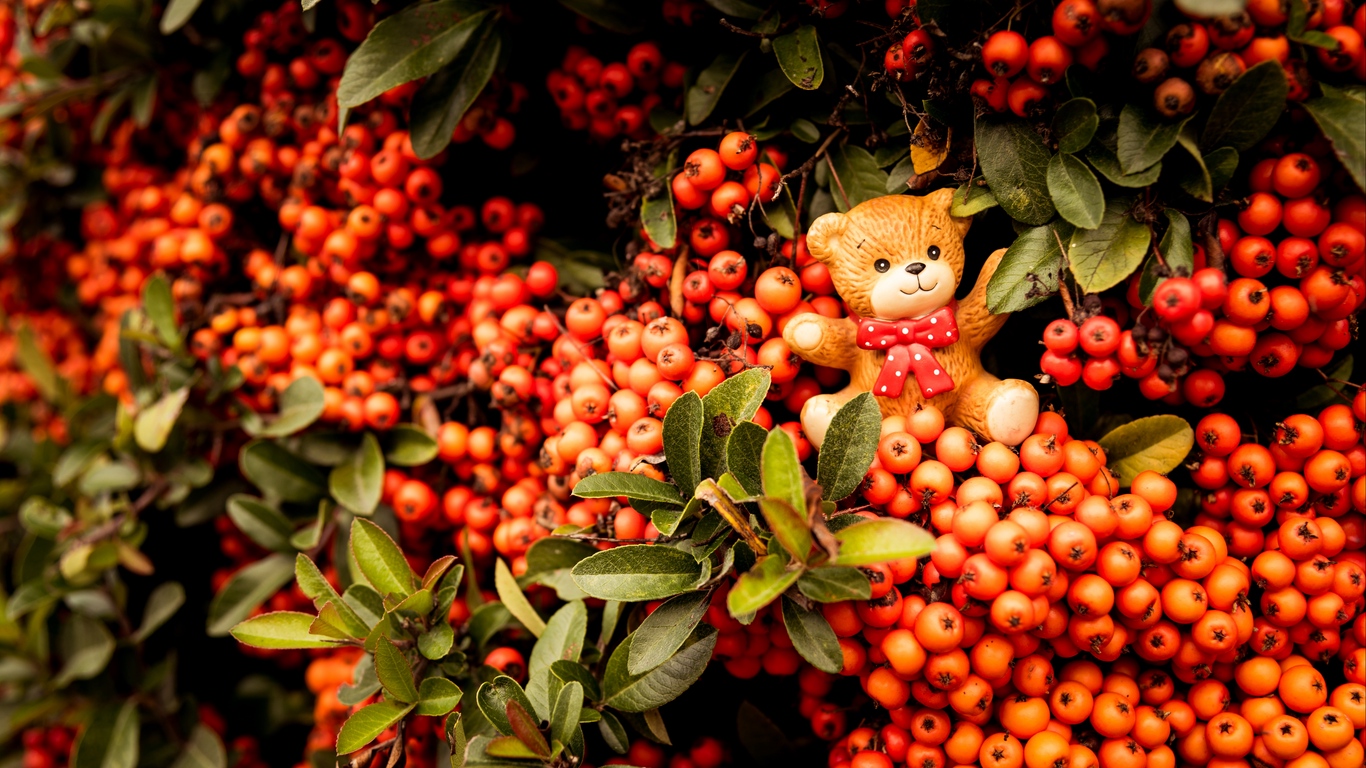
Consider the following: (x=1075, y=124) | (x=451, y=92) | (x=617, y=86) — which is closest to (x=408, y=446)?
(x=451, y=92)

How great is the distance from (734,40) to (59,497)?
7.95ft

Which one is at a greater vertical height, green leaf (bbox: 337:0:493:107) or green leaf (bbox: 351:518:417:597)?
green leaf (bbox: 337:0:493:107)

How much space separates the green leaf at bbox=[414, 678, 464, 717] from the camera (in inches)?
55.3

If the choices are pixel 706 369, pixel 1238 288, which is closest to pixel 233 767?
pixel 706 369

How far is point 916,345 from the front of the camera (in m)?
1.35

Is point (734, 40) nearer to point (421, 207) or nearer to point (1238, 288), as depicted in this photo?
point (421, 207)

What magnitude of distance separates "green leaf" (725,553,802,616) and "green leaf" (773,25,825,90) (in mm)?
848

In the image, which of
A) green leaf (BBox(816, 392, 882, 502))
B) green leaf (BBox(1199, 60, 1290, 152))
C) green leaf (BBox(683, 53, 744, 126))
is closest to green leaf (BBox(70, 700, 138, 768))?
green leaf (BBox(816, 392, 882, 502))

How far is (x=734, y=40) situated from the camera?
168cm

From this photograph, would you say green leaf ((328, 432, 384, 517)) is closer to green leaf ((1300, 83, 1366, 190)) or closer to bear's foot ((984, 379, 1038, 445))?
bear's foot ((984, 379, 1038, 445))

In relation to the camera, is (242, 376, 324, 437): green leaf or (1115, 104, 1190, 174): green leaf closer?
(1115, 104, 1190, 174): green leaf

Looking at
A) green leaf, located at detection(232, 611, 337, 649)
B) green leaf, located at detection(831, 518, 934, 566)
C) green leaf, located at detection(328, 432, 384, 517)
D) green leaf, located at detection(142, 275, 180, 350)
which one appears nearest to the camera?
green leaf, located at detection(831, 518, 934, 566)

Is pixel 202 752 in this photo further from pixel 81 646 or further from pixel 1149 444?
pixel 1149 444

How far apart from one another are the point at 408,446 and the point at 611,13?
3.56ft
